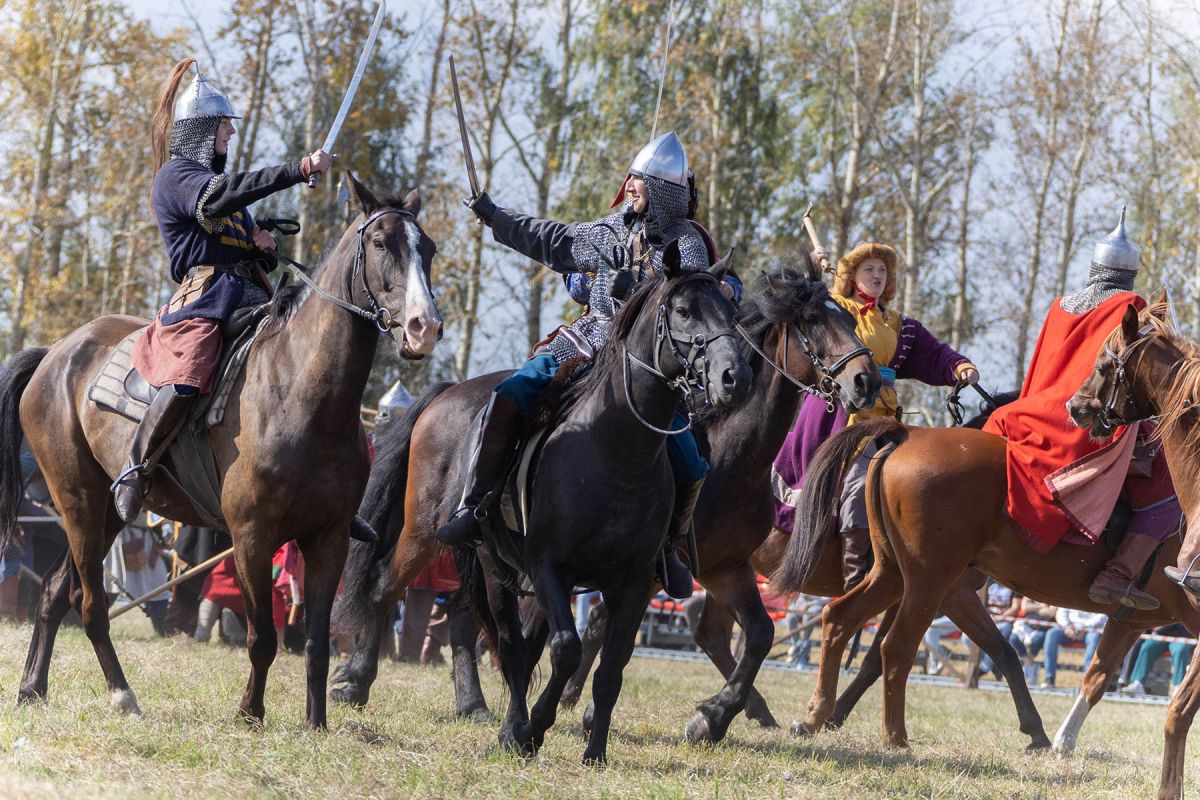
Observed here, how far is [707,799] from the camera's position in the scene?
4.92 metres

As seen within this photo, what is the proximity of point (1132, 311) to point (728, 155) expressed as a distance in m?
22.1

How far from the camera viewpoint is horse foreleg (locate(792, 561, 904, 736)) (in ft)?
27.2

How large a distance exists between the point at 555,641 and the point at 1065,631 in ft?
40.9

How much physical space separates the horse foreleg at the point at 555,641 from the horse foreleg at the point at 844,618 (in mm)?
2899

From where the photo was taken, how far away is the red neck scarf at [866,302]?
8930 millimetres

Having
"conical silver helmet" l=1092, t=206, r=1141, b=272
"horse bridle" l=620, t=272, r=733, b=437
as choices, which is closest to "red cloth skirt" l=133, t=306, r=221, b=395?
"horse bridle" l=620, t=272, r=733, b=437

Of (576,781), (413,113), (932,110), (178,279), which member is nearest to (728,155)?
(932,110)

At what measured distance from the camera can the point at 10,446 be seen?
7.43m

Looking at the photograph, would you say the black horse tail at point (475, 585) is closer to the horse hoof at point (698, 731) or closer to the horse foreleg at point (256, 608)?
the horse foreleg at point (256, 608)

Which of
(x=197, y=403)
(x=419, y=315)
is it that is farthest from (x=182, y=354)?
(x=419, y=315)

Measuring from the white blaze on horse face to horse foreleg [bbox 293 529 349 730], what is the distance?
3.75 feet

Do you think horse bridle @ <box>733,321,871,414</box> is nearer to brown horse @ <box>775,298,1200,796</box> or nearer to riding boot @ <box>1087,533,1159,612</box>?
brown horse @ <box>775,298,1200,796</box>

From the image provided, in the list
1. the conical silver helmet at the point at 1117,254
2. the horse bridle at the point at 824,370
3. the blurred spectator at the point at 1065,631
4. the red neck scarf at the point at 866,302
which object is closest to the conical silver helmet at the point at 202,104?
the horse bridle at the point at 824,370

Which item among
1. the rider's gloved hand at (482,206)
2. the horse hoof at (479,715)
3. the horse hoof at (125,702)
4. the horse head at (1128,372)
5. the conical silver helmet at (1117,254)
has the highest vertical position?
the conical silver helmet at (1117,254)
